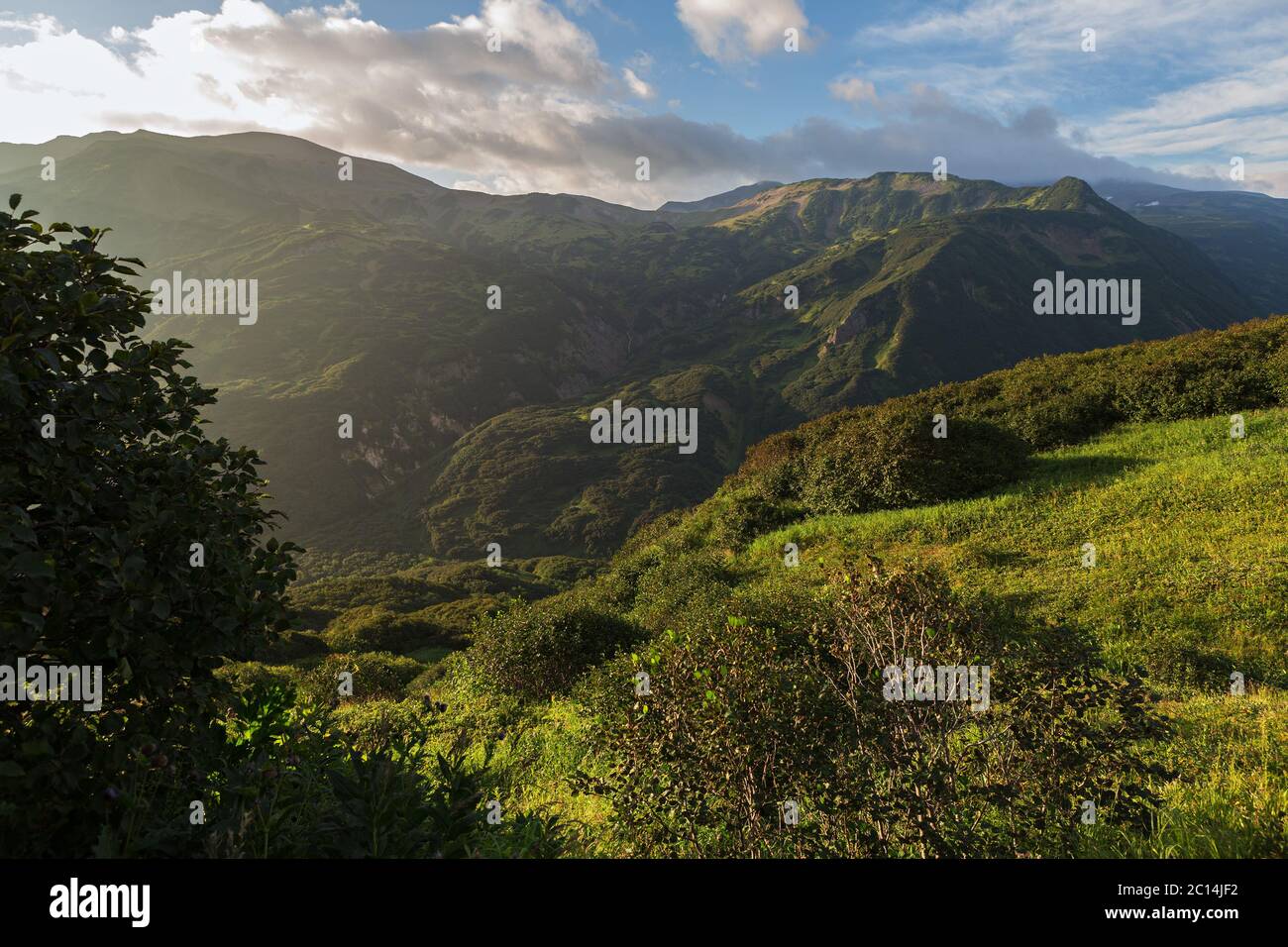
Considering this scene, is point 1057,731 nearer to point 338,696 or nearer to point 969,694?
point 969,694

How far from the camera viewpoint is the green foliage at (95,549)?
128 inches

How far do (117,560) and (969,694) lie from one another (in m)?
6.02

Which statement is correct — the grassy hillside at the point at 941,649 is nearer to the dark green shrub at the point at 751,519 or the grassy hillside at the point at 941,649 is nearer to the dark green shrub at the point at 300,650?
the dark green shrub at the point at 751,519

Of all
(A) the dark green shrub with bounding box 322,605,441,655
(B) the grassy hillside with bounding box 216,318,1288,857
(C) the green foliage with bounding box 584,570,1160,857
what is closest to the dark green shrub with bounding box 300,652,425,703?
(B) the grassy hillside with bounding box 216,318,1288,857

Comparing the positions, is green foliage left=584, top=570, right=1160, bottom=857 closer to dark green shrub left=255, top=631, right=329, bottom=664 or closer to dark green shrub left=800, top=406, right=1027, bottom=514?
dark green shrub left=800, top=406, right=1027, bottom=514

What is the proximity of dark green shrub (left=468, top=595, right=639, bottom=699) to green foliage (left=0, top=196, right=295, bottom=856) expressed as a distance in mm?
10653

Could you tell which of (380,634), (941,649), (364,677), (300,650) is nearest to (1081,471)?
(941,649)

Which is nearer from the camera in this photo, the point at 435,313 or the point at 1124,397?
the point at 1124,397

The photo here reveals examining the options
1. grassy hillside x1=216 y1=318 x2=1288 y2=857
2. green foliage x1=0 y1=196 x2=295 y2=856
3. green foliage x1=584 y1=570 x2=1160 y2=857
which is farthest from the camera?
grassy hillside x1=216 y1=318 x2=1288 y2=857

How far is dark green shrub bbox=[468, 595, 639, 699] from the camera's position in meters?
14.5

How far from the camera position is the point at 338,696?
16578mm

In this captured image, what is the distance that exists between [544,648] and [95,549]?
11983 mm
